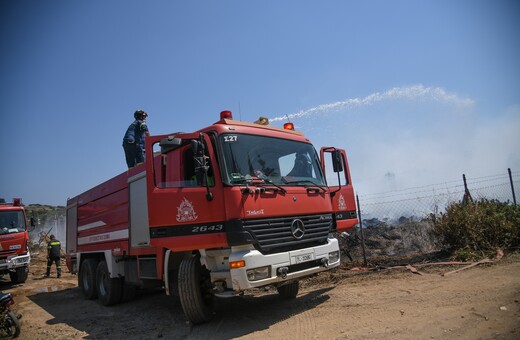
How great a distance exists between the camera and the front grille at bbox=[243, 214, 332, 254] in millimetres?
4996

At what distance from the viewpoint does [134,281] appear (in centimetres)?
718

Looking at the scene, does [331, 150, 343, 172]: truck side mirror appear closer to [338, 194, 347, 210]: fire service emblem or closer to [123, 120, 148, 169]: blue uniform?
[338, 194, 347, 210]: fire service emblem

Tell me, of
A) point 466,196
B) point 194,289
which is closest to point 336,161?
→ point 194,289

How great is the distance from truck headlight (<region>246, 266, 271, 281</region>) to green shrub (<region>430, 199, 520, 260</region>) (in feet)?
16.1

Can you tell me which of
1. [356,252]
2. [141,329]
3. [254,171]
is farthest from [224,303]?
[356,252]

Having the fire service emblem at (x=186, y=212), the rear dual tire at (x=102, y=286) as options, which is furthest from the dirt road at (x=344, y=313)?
the fire service emblem at (x=186, y=212)

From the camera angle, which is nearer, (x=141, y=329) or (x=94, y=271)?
(x=141, y=329)

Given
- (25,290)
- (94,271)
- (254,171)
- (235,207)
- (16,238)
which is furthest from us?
(16,238)

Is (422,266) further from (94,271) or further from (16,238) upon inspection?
(16,238)

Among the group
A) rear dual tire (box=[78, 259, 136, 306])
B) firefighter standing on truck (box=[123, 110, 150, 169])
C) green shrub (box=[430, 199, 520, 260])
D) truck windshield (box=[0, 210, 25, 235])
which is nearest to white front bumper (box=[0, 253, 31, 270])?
truck windshield (box=[0, 210, 25, 235])

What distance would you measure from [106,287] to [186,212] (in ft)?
14.7

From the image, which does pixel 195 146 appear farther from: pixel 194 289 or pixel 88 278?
pixel 88 278

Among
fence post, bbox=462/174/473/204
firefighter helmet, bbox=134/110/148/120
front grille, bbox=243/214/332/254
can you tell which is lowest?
front grille, bbox=243/214/332/254

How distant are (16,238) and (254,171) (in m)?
11.9
